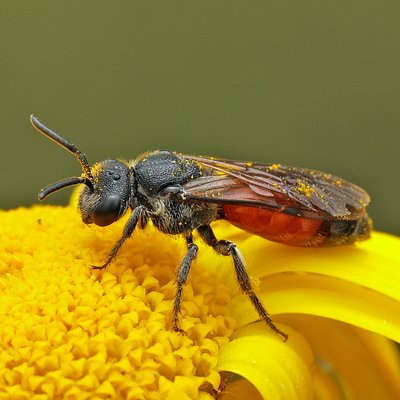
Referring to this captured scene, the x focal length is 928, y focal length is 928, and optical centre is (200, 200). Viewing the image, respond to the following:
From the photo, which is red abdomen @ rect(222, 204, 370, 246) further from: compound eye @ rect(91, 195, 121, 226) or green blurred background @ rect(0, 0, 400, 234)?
green blurred background @ rect(0, 0, 400, 234)

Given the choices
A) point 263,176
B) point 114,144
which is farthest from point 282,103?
point 263,176

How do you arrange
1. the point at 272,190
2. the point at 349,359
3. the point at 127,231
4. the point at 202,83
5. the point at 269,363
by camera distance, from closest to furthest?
the point at 269,363
the point at 127,231
the point at 272,190
the point at 349,359
the point at 202,83

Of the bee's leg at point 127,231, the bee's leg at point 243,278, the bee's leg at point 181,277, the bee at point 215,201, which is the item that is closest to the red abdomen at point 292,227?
the bee at point 215,201

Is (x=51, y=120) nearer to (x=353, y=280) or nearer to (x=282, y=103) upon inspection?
(x=282, y=103)

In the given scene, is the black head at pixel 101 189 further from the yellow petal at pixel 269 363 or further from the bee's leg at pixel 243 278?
the yellow petal at pixel 269 363

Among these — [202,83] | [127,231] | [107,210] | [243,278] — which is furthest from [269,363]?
[202,83]

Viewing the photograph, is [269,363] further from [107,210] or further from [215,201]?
[107,210]

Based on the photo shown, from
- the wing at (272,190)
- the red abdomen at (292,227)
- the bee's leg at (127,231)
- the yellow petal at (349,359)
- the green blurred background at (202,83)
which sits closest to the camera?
the bee's leg at (127,231)
